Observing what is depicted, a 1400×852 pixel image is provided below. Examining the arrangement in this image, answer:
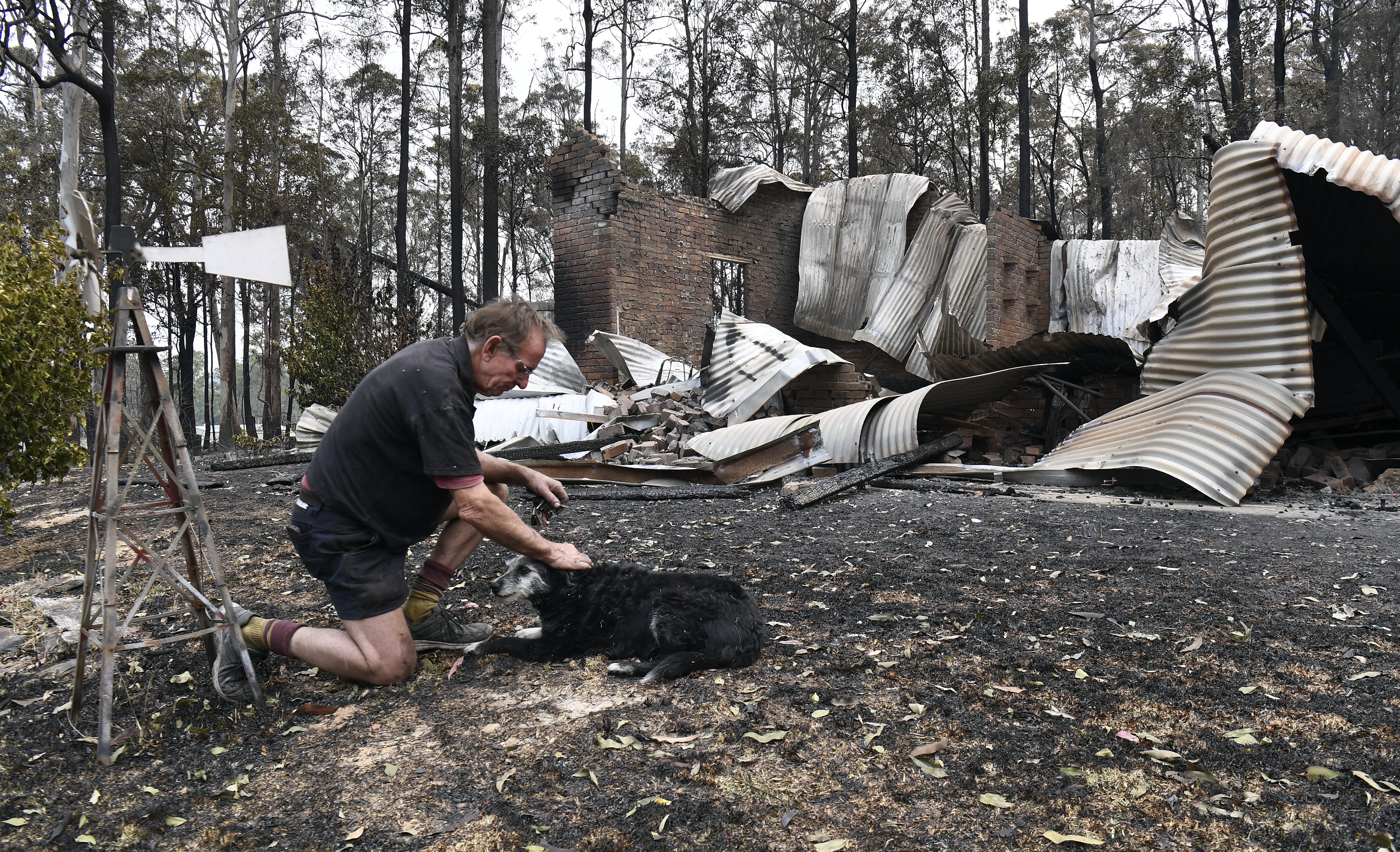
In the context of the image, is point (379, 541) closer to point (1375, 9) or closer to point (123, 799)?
point (123, 799)

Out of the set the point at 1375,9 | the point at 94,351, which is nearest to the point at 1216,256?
the point at 94,351

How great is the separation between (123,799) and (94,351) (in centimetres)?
126

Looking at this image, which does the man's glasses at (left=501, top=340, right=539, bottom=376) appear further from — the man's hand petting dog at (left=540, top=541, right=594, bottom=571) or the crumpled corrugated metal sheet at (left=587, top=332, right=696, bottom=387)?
the crumpled corrugated metal sheet at (left=587, top=332, right=696, bottom=387)

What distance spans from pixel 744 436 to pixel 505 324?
5.28 metres

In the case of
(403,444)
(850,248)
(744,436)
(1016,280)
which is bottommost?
(744,436)

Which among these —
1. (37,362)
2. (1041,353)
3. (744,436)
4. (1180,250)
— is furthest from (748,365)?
(1180,250)

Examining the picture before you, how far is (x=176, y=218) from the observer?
814 inches

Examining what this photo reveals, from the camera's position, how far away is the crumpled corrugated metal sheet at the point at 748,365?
29.8 ft

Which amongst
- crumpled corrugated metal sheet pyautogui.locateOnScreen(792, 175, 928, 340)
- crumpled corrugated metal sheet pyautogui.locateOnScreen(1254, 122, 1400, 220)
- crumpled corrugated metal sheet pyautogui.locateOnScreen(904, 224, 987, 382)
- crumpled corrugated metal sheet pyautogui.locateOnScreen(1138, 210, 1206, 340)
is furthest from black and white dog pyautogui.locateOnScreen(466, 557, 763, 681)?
crumpled corrugated metal sheet pyautogui.locateOnScreen(1138, 210, 1206, 340)

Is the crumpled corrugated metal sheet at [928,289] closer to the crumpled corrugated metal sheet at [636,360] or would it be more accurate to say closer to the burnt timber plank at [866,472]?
the crumpled corrugated metal sheet at [636,360]

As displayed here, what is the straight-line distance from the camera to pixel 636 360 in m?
11.1

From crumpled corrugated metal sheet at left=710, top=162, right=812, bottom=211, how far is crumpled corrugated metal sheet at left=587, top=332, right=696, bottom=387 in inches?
165

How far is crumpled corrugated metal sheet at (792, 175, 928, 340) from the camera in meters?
14.4

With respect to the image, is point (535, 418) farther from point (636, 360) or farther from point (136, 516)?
point (136, 516)
